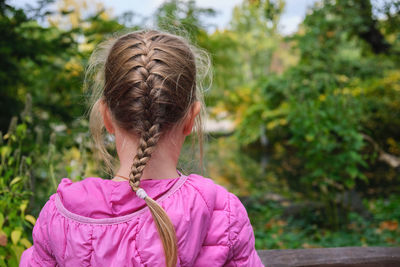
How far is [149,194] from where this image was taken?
101 centimetres

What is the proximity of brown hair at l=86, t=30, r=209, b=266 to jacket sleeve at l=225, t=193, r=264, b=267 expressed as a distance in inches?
8.0

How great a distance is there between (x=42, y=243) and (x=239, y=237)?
0.56 metres

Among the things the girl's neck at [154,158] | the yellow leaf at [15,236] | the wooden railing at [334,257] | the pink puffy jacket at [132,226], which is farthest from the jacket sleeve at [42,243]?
the wooden railing at [334,257]

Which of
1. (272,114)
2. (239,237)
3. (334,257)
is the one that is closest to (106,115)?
(239,237)

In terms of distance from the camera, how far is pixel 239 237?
42.5 inches

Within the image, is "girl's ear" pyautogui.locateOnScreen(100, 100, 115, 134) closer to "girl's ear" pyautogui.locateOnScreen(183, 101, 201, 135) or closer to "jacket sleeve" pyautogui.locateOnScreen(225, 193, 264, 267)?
"girl's ear" pyautogui.locateOnScreen(183, 101, 201, 135)

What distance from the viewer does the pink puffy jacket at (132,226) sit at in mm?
965

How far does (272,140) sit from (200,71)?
13.8 m

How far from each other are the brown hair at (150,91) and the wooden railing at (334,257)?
730 mm

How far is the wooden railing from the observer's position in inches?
59.9

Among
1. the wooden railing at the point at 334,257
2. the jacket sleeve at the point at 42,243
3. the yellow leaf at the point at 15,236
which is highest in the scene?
the jacket sleeve at the point at 42,243

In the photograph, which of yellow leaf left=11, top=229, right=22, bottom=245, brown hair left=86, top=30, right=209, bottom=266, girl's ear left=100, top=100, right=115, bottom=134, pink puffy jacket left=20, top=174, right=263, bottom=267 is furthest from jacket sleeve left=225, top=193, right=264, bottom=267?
yellow leaf left=11, top=229, right=22, bottom=245

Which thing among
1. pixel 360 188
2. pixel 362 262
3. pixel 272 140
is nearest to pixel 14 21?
pixel 362 262

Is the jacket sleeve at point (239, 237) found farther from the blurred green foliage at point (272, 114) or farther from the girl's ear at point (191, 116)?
the blurred green foliage at point (272, 114)
